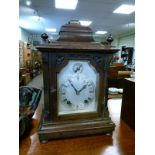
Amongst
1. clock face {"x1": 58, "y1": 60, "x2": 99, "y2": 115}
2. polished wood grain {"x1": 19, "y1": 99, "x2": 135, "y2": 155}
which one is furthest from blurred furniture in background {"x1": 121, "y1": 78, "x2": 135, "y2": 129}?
clock face {"x1": 58, "y1": 60, "x2": 99, "y2": 115}

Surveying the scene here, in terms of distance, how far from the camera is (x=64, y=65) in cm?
59

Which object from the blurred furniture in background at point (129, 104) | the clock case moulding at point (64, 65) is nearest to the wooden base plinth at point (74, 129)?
the clock case moulding at point (64, 65)

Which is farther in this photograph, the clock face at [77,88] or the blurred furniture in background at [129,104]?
the blurred furniture in background at [129,104]

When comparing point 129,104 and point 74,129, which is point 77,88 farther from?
point 129,104

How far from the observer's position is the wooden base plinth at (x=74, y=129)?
1.93 ft

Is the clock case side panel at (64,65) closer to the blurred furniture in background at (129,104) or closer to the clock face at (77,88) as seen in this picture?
the clock face at (77,88)

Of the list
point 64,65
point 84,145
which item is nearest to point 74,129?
point 84,145

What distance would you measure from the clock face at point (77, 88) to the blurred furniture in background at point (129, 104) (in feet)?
0.65

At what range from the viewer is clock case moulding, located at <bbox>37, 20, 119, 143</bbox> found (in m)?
0.58

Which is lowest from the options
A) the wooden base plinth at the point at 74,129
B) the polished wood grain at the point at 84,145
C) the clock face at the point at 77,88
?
the polished wood grain at the point at 84,145

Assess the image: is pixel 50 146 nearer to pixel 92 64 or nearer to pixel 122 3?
pixel 92 64

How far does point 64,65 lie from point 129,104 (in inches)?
15.7
